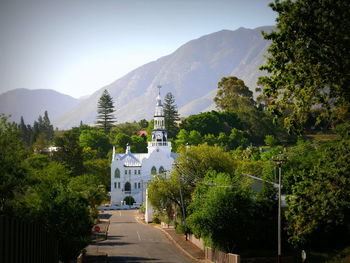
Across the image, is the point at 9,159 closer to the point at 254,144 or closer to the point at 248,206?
the point at 248,206

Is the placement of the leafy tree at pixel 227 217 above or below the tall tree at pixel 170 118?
below

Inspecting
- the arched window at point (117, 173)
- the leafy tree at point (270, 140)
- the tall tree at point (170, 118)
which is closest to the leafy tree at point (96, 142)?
the tall tree at point (170, 118)

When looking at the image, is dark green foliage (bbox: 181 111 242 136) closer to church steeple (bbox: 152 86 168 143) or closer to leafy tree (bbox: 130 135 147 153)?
leafy tree (bbox: 130 135 147 153)

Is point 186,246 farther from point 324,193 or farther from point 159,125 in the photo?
point 159,125

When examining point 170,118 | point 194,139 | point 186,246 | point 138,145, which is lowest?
point 186,246

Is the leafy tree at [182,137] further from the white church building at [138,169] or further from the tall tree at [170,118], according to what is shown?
the white church building at [138,169]

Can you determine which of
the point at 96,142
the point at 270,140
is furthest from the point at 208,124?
the point at 96,142

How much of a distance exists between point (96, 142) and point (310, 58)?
152 m

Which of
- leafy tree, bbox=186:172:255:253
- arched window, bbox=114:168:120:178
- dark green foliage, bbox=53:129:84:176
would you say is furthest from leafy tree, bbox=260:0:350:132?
arched window, bbox=114:168:120:178

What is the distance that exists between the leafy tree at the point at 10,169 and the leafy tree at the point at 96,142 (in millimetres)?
116855

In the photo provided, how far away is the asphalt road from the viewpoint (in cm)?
4919

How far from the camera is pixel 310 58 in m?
22.7

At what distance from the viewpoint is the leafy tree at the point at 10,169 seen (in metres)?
43.1

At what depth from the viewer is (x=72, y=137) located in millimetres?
120000
